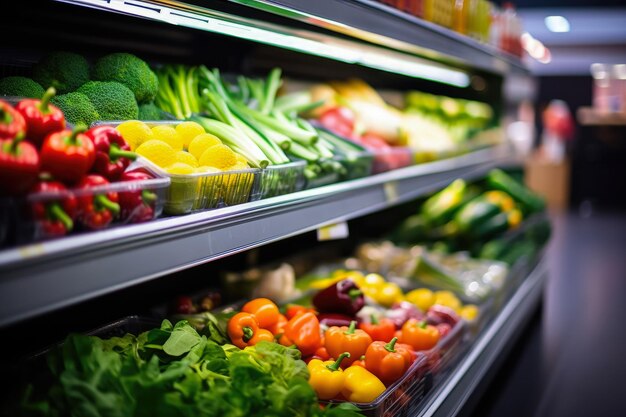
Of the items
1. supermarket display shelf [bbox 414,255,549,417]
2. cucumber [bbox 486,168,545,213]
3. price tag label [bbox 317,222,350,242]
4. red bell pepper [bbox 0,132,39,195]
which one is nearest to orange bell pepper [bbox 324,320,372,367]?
supermarket display shelf [bbox 414,255,549,417]

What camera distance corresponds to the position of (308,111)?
3.37 m

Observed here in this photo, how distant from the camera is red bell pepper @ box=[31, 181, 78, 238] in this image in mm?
1275

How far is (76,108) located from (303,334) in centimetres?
98

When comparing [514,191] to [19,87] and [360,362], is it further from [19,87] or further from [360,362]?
[19,87]

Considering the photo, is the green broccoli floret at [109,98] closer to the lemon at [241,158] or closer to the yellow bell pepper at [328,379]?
the lemon at [241,158]

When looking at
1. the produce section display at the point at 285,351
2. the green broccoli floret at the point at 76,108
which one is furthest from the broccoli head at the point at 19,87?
the produce section display at the point at 285,351

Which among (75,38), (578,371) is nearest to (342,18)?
(75,38)

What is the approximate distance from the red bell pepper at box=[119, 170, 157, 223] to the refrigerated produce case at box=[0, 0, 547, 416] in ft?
0.12

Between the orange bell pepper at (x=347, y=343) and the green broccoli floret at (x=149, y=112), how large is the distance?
0.90 meters

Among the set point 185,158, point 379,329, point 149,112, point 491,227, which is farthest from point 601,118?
point 185,158

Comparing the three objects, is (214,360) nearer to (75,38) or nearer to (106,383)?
(106,383)

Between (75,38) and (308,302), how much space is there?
1375 millimetres

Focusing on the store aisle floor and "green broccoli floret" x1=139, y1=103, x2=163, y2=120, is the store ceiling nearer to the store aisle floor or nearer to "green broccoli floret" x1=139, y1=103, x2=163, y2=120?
the store aisle floor

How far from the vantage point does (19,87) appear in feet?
5.96
